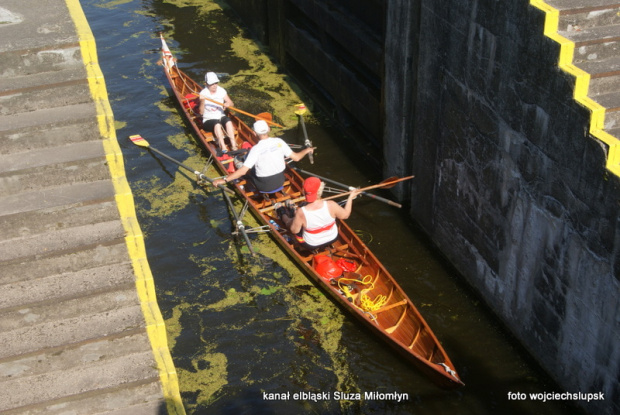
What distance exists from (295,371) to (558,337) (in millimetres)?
3540

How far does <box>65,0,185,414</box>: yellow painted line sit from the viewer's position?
21.8ft

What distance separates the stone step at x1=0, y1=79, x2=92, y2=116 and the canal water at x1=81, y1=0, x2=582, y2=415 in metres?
4.20

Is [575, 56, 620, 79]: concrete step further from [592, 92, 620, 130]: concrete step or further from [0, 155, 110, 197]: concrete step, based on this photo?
[0, 155, 110, 197]: concrete step

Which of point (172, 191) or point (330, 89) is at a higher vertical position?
point (330, 89)

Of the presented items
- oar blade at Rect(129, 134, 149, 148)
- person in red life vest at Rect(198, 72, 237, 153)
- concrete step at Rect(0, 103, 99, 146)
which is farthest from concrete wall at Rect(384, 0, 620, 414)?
oar blade at Rect(129, 134, 149, 148)

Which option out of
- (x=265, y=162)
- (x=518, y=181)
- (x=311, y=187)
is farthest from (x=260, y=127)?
(x=518, y=181)

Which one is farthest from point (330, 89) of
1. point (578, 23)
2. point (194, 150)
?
point (578, 23)

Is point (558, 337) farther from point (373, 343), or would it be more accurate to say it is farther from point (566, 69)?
point (566, 69)

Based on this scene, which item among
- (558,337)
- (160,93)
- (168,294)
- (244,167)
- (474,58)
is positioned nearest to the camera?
(558,337)

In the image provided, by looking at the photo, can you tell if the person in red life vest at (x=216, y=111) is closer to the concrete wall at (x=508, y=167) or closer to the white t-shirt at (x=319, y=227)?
the concrete wall at (x=508, y=167)

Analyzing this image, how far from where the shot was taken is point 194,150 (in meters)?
15.2

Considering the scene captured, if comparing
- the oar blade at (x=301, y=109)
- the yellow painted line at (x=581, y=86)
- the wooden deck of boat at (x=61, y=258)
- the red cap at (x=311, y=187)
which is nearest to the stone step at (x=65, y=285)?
the wooden deck of boat at (x=61, y=258)

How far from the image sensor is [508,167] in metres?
9.49

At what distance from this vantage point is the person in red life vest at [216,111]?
1455 centimetres
